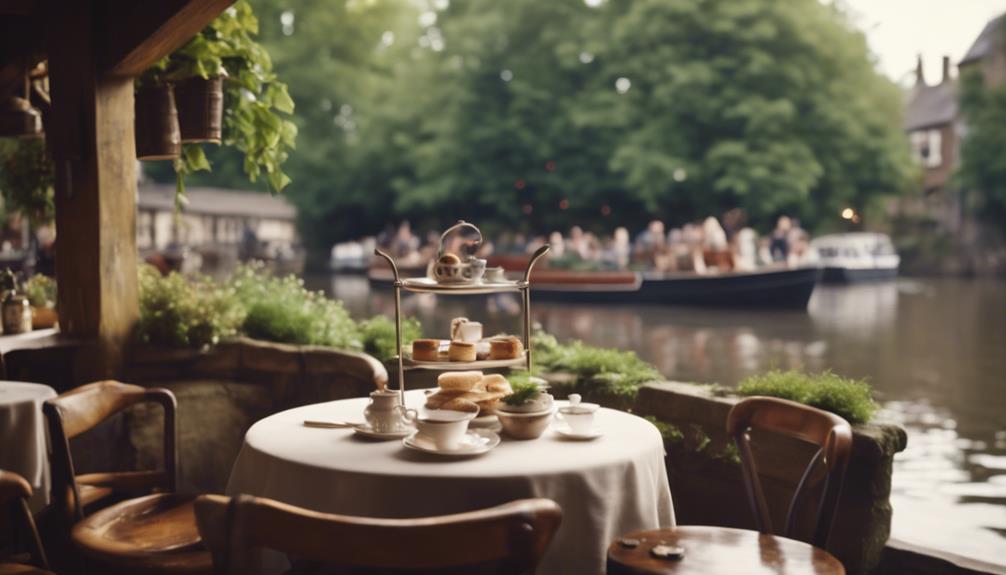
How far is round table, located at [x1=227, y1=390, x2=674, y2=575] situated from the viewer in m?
2.65

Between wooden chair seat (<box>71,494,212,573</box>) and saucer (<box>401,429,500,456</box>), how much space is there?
2.32ft

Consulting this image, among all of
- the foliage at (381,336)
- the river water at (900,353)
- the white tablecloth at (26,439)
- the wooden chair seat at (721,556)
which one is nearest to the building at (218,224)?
the river water at (900,353)

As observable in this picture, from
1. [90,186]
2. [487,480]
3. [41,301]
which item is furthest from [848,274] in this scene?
[487,480]

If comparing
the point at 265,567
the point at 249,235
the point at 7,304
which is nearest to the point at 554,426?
the point at 265,567

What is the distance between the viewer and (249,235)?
42.8 m

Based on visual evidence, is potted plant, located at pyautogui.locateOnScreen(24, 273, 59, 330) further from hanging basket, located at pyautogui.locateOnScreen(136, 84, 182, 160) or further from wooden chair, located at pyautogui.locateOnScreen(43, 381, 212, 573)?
wooden chair, located at pyautogui.locateOnScreen(43, 381, 212, 573)

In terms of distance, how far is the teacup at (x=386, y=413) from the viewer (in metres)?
3.11

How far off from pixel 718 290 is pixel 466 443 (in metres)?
20.3

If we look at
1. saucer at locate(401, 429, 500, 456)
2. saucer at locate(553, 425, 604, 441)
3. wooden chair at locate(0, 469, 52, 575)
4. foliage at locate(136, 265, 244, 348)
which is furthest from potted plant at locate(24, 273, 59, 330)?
saucer at locate(553, 425, 604, 441)

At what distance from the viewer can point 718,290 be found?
22641mm

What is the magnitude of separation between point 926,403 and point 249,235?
36282mm

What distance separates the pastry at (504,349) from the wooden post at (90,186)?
9.91 ft

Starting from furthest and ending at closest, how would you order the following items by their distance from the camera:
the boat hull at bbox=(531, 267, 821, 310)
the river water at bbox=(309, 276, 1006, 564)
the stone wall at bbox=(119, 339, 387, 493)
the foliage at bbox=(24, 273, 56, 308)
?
the boat hull at bbox=(531, 267, 821, 310) → the foliage at bbox=(24, 273, 56, 308) → the river water at bbox=(309, 276, 1006, 564) → the stone wall at bbox=(119, 339, 387, 493)

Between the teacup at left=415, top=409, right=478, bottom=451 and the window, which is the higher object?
the window
